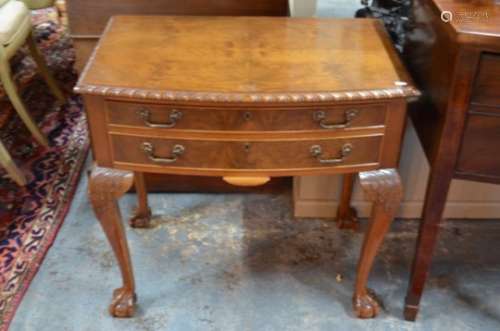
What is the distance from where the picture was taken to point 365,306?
4.86 feet

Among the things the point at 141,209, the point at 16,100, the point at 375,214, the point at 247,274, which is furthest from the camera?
the point at 16,100

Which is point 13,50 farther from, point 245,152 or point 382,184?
point 382,184

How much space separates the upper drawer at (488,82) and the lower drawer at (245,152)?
0.22 metres

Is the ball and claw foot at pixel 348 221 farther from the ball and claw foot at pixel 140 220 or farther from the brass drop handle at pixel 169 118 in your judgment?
the brass drop handle at pixel 169 118

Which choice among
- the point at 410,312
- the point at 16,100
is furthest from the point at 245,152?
the point at 16,100

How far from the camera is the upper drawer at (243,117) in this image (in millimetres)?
1135

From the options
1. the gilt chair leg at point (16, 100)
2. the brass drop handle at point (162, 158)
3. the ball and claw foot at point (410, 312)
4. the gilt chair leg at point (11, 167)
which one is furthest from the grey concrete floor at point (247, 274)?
the brass drop handle at point (162, 158)

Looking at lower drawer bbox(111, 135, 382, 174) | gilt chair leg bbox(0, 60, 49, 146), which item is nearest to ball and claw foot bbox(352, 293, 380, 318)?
lower drawer bbox(111, 135, 382, 174)

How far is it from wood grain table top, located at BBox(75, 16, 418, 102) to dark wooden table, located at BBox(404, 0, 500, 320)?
0.29 ft

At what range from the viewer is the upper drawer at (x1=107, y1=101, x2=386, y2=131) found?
1.13m

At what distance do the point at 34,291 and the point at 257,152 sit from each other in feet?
2.72

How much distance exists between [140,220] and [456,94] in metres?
1.06

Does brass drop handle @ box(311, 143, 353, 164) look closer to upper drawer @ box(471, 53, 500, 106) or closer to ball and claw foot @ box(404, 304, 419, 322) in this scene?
upper drawer @ box(471, 53, 500, 106)

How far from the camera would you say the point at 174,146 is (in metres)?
1.18
